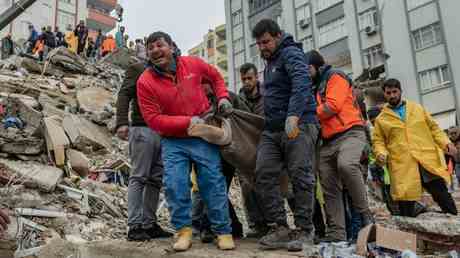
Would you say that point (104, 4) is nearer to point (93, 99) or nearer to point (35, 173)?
point (93, 99)

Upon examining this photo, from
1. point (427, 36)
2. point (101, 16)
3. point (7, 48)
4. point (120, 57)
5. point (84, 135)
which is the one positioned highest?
point (101, 16)

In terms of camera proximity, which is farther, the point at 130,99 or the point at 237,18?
the point at 237,18

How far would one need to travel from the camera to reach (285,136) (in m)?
3.38

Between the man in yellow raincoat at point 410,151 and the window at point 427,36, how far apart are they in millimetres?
19960

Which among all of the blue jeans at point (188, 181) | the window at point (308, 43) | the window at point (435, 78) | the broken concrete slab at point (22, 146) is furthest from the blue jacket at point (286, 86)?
the window at point (308, 43)

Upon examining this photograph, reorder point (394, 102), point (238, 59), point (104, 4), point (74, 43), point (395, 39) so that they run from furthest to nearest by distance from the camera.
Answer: point (104, 4) < point (238, 59) < point (395, 39) < point (74, 43) < point (394, 102)

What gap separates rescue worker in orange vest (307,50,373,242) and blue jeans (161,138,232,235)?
2.97 feet

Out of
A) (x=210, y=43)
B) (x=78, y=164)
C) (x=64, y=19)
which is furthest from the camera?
(x=210, y=43)

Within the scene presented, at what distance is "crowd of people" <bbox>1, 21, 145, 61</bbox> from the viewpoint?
16.8 meters

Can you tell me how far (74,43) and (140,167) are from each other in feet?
53.3

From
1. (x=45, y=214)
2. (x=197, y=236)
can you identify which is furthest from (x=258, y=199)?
(x=45, y=214)

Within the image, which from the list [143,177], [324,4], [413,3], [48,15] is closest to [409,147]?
[143,177]

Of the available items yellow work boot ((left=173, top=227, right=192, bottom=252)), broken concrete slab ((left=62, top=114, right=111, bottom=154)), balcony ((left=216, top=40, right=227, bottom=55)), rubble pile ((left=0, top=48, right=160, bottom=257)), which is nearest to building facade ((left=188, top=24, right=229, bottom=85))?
balcony ((left=216, top=40, right=227, bottom=55))

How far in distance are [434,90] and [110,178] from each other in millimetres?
18471
